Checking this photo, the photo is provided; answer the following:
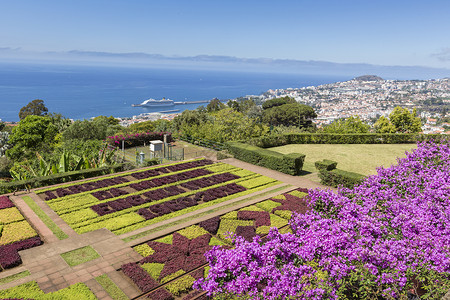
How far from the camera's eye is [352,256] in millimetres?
7520

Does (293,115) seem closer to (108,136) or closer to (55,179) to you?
(108,136)

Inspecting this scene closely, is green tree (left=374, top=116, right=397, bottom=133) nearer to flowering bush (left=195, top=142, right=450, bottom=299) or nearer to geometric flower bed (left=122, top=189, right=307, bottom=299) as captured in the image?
geometric flower bed (left=122, top=189, right=307, bottom=299)

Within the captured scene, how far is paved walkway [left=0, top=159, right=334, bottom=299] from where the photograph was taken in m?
10.7

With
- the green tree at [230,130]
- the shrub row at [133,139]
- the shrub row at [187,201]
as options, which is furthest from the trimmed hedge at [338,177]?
the shrub row at [133,139]

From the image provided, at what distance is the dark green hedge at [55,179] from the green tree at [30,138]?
19028 millimetres

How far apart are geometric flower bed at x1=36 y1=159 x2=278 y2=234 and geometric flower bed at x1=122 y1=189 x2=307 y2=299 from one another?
2152 millimetres

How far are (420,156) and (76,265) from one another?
14.8 m

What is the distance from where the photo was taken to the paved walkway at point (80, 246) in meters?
10.7

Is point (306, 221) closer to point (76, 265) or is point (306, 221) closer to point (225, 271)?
point (225, 271)

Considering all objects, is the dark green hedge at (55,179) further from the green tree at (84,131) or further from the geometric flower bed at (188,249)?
the green tree at (84,131)

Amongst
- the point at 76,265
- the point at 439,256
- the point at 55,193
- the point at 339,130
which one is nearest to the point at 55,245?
the point at 76,265

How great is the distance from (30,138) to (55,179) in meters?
21.9

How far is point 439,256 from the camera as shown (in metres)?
7.68

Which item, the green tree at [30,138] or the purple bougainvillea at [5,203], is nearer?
the purple bougainvillea at [5,203]
